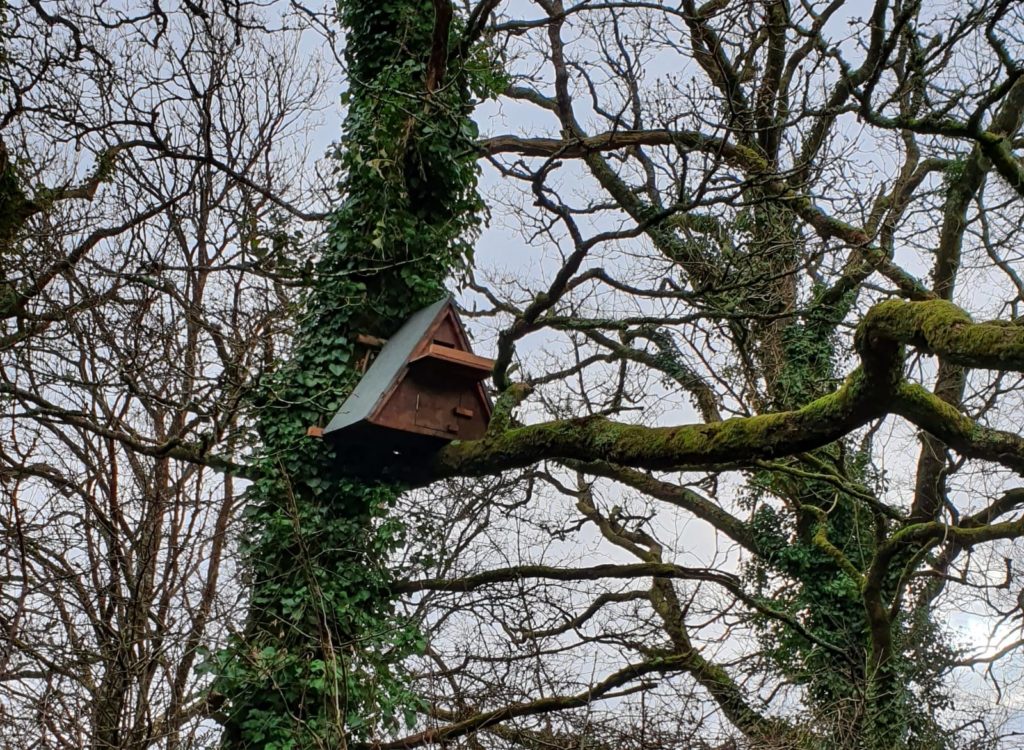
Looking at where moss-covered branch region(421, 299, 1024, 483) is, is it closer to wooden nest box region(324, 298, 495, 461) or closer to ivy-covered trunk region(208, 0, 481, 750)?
wooden nest box region(324, 298, 495, 461)

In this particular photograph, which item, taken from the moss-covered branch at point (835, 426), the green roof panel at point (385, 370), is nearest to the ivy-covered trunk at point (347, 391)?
the green roof panel at point (385, 370)

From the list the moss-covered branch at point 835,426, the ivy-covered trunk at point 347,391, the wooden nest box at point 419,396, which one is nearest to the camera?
the moss-covered branch at point 835,426

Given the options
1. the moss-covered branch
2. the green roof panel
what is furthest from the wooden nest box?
the moss-covered branch

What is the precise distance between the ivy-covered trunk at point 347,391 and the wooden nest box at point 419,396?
199 mm

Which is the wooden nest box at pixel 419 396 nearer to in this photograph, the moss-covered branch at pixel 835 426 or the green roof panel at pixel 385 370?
the green roof panel at pixel 385 370

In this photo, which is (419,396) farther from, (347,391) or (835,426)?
(835,426)

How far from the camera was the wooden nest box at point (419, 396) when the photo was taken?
16.1ft

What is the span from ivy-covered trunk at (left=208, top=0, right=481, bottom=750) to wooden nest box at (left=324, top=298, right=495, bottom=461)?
0.65ft

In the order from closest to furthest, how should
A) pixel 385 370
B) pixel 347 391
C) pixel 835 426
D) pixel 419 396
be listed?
pixel 835 426, pixel 419 396, pixel 385 370, pixel 347 391

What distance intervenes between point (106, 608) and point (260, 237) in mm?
2196

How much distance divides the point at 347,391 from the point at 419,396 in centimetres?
54

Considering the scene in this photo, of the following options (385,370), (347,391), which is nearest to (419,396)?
(385,370)

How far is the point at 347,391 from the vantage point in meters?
5.35

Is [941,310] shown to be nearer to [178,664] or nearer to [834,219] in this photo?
[178,664]
